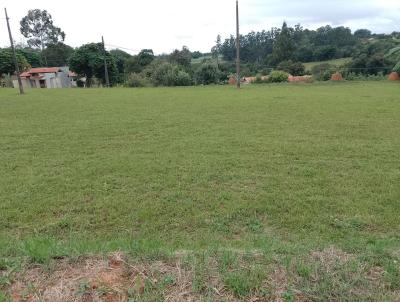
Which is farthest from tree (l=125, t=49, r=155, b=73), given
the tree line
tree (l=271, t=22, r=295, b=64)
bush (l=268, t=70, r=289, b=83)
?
bush (l=268, t=70, r=289, b=83)

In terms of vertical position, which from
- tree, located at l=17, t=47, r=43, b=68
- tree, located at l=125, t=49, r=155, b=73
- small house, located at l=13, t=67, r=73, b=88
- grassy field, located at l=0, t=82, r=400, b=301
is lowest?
grassy field, located at l=0, t=82, r=400, b=301

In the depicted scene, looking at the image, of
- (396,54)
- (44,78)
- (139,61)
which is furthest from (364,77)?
(44,78)

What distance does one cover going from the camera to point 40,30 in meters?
61.5

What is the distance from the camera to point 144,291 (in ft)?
7.39

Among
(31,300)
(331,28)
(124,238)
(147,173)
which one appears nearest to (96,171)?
(147,173)

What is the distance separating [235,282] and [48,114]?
11114mm

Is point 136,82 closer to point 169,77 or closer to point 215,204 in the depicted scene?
point 169,77

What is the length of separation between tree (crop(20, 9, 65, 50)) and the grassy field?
194 feet

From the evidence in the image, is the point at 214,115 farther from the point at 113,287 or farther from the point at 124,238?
the point at 113,287

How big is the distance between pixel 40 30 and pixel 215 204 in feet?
218

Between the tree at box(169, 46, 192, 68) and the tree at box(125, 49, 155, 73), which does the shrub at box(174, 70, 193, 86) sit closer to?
the tree at box(169, 46, 192, 68)

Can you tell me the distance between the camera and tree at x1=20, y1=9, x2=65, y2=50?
60.6 meters

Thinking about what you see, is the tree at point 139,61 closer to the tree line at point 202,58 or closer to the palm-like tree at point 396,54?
the tree line at point 202,58

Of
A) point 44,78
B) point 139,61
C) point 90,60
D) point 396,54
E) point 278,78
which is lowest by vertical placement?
point 278,78
